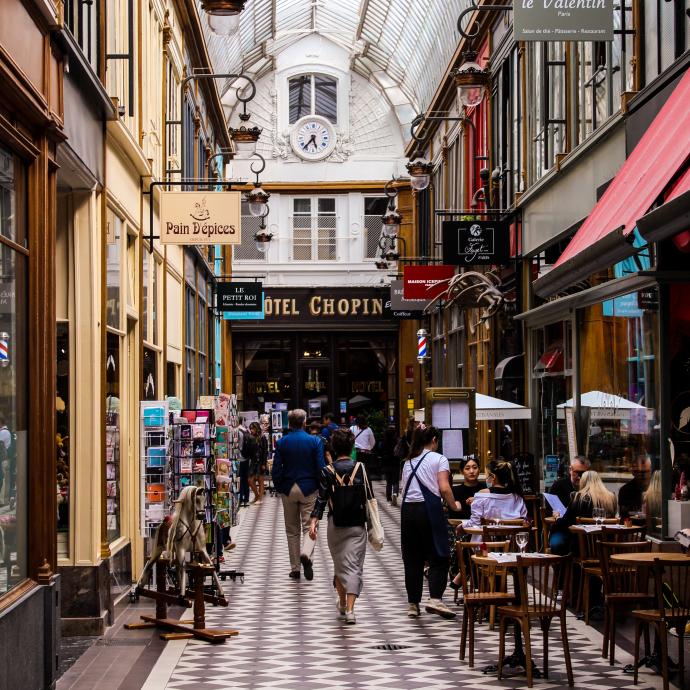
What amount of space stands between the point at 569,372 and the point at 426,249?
2109cm

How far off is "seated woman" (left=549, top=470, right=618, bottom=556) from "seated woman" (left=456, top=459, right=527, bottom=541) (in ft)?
1.91

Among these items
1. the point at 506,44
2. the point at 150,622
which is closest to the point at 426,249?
the point at 506,44

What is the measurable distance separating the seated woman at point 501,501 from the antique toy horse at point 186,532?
2.57m

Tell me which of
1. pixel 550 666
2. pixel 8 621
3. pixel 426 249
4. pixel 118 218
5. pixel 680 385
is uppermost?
pixel 426 249

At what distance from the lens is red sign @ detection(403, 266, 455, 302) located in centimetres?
2636

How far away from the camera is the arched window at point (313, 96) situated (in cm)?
4228

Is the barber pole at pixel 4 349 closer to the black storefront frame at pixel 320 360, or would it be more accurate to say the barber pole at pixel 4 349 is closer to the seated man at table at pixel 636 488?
the seated man at table at pixel 636 488

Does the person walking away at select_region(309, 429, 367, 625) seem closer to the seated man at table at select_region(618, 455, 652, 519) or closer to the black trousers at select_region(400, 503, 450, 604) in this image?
the black trousers at select_region(400, 503, 450, 604)

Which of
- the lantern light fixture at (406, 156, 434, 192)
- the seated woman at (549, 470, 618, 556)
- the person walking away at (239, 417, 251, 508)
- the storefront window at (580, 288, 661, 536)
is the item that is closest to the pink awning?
the storefront window at (580, 288, 661, 536)

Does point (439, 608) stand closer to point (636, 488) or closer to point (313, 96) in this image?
point (636, 488)

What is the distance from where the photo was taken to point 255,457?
28.7m

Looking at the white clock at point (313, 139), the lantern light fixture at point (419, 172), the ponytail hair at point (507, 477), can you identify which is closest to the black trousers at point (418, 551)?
the ponytail hair at point (507, 477)

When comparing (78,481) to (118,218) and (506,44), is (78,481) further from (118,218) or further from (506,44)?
(506,44)

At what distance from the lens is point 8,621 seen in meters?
7.73
